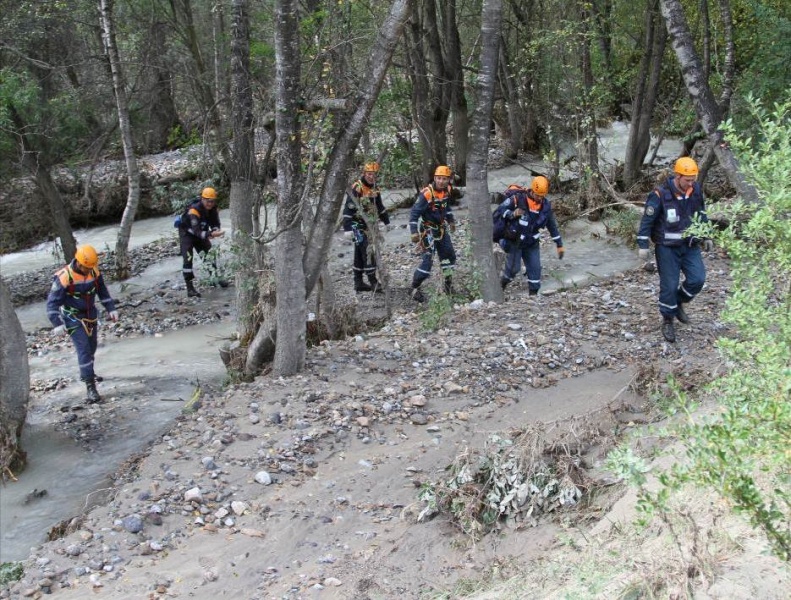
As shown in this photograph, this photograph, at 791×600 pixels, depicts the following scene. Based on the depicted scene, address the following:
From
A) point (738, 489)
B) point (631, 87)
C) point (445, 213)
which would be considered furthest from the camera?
point (631, 87)

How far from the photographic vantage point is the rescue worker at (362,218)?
10.7 m

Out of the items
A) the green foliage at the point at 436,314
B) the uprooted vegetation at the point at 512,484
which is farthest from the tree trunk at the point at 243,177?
the uprooted vegetation at the point at 512,484

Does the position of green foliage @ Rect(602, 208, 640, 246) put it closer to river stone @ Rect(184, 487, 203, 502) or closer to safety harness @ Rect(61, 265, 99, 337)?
safety harness @ Rect(61, 265, 99, 337)

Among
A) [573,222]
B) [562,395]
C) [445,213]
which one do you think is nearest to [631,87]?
[573,222]

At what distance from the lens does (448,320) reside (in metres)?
9.47

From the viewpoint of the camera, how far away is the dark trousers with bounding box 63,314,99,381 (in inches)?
364

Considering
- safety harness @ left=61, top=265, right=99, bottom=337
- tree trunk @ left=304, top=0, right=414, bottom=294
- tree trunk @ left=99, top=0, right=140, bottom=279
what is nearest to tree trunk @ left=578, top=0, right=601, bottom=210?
tree trunk @ left=304, top=0, right=414, bottom=294

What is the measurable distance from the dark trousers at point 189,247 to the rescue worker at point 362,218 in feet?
10.4

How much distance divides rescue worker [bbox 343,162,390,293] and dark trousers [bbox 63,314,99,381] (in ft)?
12.1

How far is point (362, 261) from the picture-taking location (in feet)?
40.1

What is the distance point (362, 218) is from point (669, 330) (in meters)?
4.30

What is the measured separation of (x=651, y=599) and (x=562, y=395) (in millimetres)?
4345

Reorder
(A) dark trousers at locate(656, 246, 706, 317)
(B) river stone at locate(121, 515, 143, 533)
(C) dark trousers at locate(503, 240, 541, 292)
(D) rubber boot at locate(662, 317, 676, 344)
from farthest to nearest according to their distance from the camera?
1. (C) dark trousers at locate(503, 240, 541, 292)
2. (D) rubber boot at locate(662, 317, 676, 344)
3. (A) dark trousers at locate(656, 246, 706, 317)
4. (B) river stone at locate(121, 515, 143, 533)

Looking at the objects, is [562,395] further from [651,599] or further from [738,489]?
[738,489]
